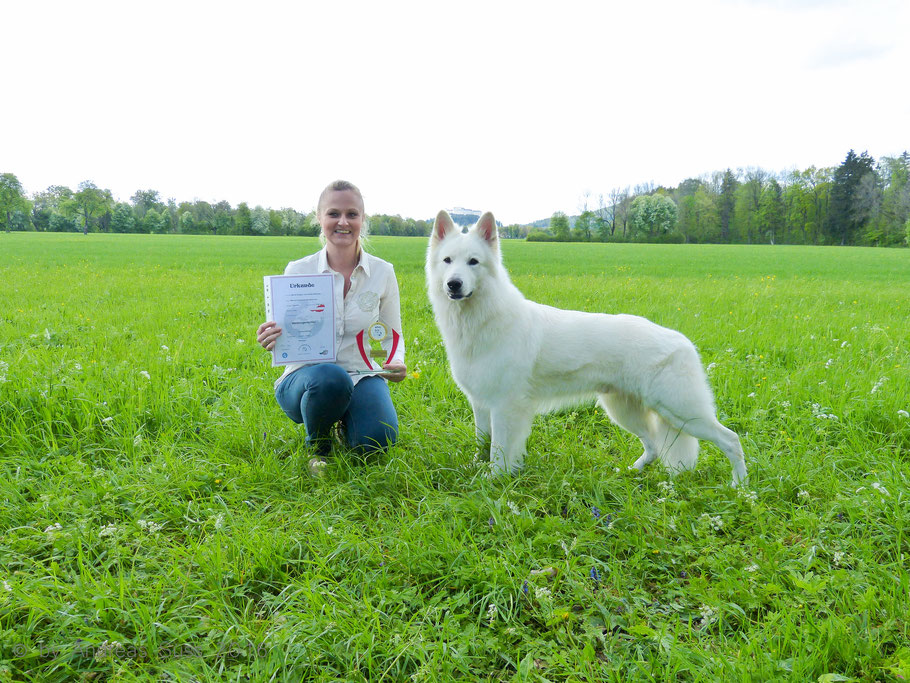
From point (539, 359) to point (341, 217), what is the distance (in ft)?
5.22

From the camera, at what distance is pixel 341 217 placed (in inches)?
126

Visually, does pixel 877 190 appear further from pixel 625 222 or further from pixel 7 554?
pixel 7 554

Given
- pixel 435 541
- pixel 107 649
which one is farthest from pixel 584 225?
pixel 107 649

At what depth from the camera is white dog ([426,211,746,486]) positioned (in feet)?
9.83

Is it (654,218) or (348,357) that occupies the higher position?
(654,218)

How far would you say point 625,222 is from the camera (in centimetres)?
7331

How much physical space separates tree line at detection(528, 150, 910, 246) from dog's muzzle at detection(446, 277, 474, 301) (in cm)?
6161

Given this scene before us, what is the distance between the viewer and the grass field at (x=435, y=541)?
177cm

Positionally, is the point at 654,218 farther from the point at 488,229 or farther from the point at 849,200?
the point at 488,229

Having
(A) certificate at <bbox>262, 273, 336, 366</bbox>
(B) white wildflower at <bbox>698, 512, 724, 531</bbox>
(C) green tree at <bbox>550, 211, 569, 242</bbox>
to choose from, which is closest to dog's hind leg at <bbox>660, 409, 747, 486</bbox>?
(B) white wildflower at <bbox>698, 512, 724, 531</bbox>

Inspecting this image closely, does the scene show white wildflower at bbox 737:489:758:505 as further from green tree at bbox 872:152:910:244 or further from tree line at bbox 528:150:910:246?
green tree at bbox 872:152:910:244

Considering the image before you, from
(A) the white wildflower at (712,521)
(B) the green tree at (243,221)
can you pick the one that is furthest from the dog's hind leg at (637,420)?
(B) the green tree at (243,221)

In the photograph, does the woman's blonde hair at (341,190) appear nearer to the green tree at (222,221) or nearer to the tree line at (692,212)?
the tree line at (692,212)

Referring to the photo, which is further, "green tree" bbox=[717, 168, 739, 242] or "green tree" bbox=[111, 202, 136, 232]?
"green tree" bbox=[111, 202, 136, 232]
